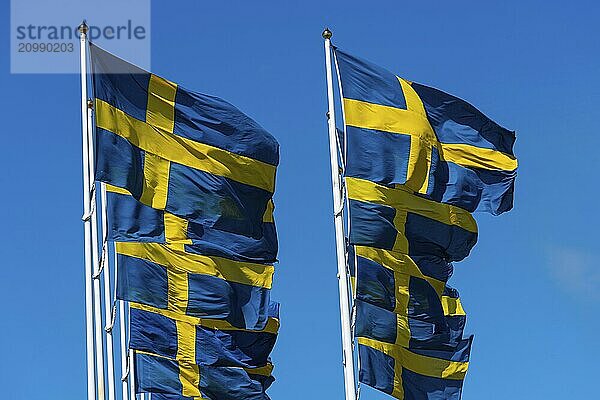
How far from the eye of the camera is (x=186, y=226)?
27.4 meters

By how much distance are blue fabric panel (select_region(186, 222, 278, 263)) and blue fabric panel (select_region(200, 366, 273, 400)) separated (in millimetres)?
2639

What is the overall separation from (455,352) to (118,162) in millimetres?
9564

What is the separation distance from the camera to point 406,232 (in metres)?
28.6

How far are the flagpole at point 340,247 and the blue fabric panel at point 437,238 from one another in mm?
1693

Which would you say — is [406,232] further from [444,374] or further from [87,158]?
[87,158]

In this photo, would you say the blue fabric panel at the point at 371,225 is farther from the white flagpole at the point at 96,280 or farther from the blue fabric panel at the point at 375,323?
the white flagpole at the point at 96,280

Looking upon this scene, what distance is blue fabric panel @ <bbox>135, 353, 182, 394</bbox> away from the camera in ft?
93.4

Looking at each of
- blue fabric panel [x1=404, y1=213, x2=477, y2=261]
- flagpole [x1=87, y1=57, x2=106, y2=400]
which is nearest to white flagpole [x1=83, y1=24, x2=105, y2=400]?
flagpole [x1=87, y1=57, x2=106, y2=400]

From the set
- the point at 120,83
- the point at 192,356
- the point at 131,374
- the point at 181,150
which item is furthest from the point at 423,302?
the point at 120,83

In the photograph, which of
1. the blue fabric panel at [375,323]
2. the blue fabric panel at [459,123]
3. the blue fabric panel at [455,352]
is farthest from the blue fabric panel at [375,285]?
the blue fabric panel at [459,123]

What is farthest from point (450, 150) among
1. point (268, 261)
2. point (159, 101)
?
point (159, 101)

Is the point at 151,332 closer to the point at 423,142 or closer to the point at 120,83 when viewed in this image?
the point at 120,83

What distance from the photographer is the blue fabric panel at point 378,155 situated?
90.2ft

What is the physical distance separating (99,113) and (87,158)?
1.33m
